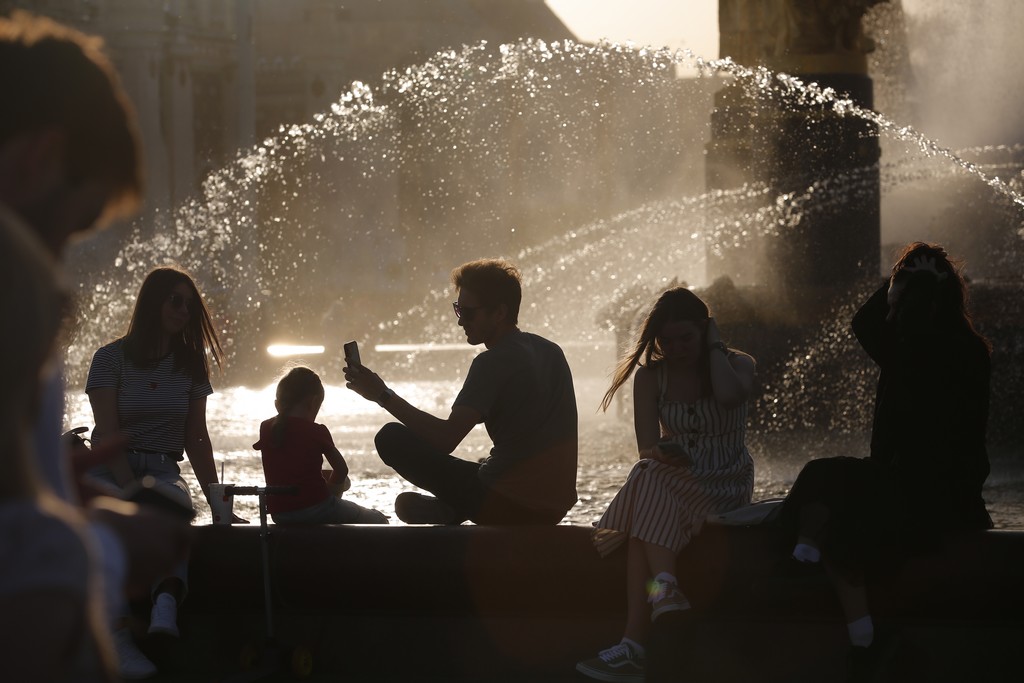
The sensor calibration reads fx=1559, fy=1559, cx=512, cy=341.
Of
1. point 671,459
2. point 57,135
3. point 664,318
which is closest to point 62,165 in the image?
point 57,135

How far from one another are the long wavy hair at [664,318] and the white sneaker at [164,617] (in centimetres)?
163

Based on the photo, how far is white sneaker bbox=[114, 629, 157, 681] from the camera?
16.7 ft

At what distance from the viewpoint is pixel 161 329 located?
19.1ft

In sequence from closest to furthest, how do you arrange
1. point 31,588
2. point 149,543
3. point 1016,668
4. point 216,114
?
1. point 31,588
2. point 149,543
3. point 1016,668
4. point 216,114

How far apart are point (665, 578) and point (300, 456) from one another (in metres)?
1.45

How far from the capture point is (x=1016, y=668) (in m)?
4.89

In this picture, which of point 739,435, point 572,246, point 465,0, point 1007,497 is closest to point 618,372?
point 739,435

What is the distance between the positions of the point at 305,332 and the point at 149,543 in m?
36.4

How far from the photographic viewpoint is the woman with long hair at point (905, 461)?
470 centimetres

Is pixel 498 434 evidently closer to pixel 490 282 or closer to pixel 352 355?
pixel 490 282

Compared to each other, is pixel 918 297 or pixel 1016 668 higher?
pixel 918 297

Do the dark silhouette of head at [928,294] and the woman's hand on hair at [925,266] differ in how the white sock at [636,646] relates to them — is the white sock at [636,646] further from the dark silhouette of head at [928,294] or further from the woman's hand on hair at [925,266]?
the woman's hand on hair at [925,266]

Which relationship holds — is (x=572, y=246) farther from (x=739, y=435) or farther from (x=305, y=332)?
(x=739, y=435)

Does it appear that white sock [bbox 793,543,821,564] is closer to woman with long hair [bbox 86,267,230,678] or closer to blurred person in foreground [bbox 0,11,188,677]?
woman with long hair [bbox 86,267,230,678]
